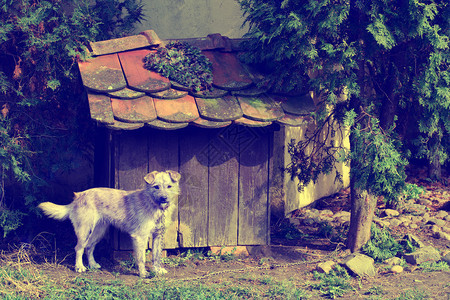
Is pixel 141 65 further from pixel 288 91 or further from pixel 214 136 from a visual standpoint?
pixel 288 91

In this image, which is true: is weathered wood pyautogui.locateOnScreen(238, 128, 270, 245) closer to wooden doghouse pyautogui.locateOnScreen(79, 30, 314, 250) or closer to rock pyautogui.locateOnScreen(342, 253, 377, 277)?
wooden doghouse pyautogui.locateOnScreen(79, 30, 314, 250)

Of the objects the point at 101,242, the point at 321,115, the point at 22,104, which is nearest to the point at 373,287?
the point at 321,115

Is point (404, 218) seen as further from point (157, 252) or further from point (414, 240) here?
point (157, 252)

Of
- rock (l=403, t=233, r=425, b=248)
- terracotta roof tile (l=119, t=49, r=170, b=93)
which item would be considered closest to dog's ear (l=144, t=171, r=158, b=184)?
terracotta roof tile (l=119, t=49, r=170, b=93)

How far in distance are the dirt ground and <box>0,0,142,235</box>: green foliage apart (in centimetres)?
116

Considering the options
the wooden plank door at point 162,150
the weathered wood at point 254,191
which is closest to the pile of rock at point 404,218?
the weathered wood at point 254,191

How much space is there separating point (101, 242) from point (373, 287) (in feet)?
12.8

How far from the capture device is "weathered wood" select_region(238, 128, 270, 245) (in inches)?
295

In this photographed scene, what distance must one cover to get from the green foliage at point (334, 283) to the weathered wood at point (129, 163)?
2.55 meters

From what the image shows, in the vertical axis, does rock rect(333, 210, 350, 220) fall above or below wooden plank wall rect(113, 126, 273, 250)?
below

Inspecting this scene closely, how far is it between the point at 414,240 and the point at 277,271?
2.14 m

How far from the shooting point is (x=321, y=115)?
7.00 m

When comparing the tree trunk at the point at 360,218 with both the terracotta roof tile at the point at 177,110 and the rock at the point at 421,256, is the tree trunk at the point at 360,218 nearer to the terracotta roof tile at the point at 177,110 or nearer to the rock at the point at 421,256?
the rock at the point at 421,256

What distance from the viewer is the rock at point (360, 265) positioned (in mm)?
6730
